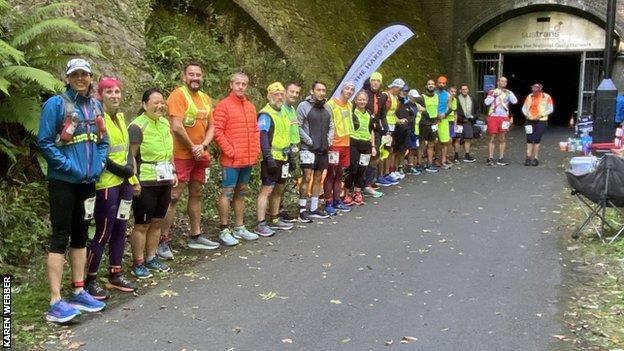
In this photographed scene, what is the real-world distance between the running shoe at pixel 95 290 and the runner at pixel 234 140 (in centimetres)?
206

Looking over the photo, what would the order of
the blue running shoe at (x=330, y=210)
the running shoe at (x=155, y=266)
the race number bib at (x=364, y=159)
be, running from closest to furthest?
the running shoe at (x=155, y=266) < the blue running shoe at (x=330, y=210) < the race number bib at (x=364, y=159)

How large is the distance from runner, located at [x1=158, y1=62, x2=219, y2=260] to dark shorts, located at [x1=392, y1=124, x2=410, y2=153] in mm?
5607

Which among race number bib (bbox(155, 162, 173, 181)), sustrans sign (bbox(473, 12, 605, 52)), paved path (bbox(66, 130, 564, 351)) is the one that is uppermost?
sustrans sign (bbox(473, 12, 605, 52))

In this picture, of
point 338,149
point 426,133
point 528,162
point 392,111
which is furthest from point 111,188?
point 528,162

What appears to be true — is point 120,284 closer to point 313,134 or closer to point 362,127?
point 313,134

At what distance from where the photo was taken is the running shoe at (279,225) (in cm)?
831

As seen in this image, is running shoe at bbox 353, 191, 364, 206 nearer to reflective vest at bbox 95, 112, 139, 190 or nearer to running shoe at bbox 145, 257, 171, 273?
running shoe at bbox 145, 257, 171, 273

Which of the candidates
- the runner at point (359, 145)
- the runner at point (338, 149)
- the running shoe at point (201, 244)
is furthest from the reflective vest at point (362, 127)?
the running shoe at point (201, 244)

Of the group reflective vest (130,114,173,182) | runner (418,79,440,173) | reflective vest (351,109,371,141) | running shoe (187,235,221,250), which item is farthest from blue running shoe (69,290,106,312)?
runner (418,79,440,173)

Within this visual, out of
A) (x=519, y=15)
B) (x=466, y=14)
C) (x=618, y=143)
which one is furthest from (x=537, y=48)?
(x=618, y=143)

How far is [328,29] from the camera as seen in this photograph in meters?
16.0

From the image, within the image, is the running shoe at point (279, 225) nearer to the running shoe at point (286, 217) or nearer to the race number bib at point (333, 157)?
the running shoe at point (286, 217)

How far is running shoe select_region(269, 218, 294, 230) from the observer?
8312 millimetres

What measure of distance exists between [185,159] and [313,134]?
238 cm
